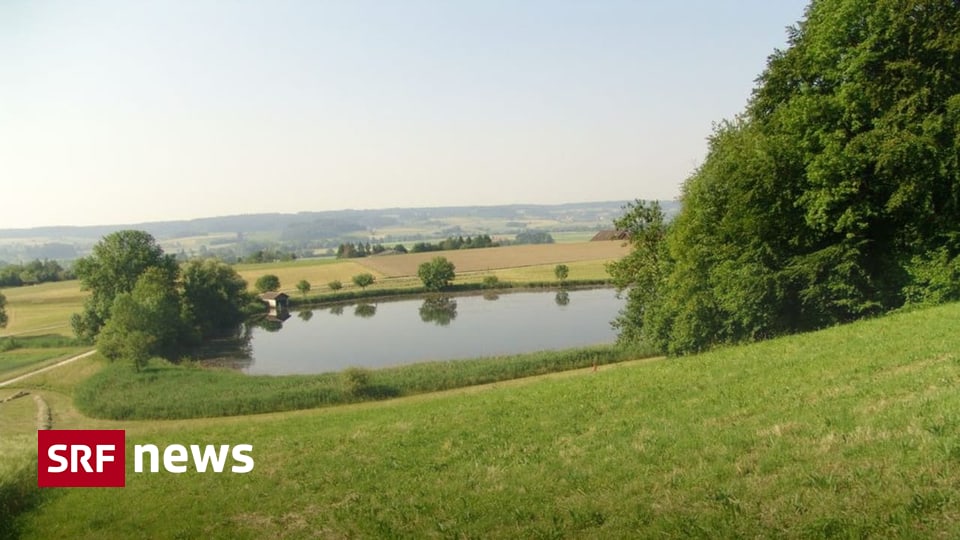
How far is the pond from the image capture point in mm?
53781

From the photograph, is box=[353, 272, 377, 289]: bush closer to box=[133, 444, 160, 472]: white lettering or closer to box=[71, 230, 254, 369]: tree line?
box=[71, 230, 254, 369]: tree line

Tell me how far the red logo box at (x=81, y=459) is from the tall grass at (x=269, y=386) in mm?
13858

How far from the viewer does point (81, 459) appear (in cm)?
1694

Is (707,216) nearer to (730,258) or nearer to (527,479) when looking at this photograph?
(730,258)

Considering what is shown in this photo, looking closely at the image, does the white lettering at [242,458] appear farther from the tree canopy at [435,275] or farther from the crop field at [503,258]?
the crop field at [503,258]

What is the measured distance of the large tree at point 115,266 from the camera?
6600 centimetres

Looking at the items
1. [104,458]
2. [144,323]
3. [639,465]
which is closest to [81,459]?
[104,458]

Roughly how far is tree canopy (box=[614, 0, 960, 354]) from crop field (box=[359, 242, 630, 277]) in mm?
89783

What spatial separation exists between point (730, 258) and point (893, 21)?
10.3 meters

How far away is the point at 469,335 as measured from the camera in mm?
62219

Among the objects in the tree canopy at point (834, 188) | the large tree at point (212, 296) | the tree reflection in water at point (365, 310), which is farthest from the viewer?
the tree reflection in water at point (365, 310)

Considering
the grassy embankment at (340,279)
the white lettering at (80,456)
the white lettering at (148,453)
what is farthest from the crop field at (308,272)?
the white lettering at (80,456)

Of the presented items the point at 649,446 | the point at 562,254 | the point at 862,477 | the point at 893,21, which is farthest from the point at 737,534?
the point at 562,254

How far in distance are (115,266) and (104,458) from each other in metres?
57.7
